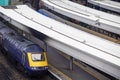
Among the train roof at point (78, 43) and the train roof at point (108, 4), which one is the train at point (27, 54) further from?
the train roof at point (108, 4)

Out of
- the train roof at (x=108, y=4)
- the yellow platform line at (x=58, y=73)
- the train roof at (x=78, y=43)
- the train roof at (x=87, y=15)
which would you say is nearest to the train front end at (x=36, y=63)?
the yellow platform line at (x=58, y=73)

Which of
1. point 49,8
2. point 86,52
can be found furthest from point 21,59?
point 49,8

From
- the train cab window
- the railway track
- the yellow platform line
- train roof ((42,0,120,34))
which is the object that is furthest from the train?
train roof ((42,0,120,34))

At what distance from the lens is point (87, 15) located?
35.8m

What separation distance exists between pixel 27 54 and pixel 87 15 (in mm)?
13894

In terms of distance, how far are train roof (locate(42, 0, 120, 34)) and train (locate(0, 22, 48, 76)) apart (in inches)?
390

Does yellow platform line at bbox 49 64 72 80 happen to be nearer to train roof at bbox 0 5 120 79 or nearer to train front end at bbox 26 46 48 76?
train front end at bbox 26 46 48 76

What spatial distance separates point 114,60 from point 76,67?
315 inches

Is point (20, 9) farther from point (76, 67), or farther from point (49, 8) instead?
point (76, 67)

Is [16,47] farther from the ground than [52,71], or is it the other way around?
[16,47]

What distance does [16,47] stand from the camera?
1059 inches

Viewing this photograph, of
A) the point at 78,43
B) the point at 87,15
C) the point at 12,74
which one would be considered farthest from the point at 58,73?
the point at 87,15

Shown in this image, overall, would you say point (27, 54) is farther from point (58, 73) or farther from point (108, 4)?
point (108, 4)

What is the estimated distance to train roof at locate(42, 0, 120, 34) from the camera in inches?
1253
